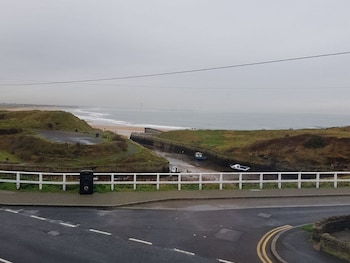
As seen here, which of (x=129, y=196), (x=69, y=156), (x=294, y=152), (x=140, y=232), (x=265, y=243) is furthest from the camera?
(x=294, y=152)

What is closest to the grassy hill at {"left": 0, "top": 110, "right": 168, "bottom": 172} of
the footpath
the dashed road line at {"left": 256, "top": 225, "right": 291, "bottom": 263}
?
the footpath

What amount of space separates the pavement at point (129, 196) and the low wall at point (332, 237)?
6.27m

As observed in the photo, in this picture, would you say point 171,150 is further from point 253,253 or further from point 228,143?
point 253,253

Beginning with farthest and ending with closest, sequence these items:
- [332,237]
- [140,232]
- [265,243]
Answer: [140,232]
[265,243]
[332,237]

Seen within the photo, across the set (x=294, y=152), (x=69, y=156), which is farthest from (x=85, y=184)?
(x=294, y=152)

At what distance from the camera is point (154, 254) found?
11.0m

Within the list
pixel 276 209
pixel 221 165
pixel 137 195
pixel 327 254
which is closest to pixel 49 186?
pixel 137 195

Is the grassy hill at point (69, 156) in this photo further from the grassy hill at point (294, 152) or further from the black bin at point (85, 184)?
the grassy hill at point (294, 152)

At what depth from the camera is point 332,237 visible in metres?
11.5

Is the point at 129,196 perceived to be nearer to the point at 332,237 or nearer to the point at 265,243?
the point at 265,243

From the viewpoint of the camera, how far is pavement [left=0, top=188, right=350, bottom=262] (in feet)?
54.5

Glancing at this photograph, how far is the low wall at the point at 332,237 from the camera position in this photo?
10969mm

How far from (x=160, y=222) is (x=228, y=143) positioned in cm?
5518

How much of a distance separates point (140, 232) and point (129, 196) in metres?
5.36
